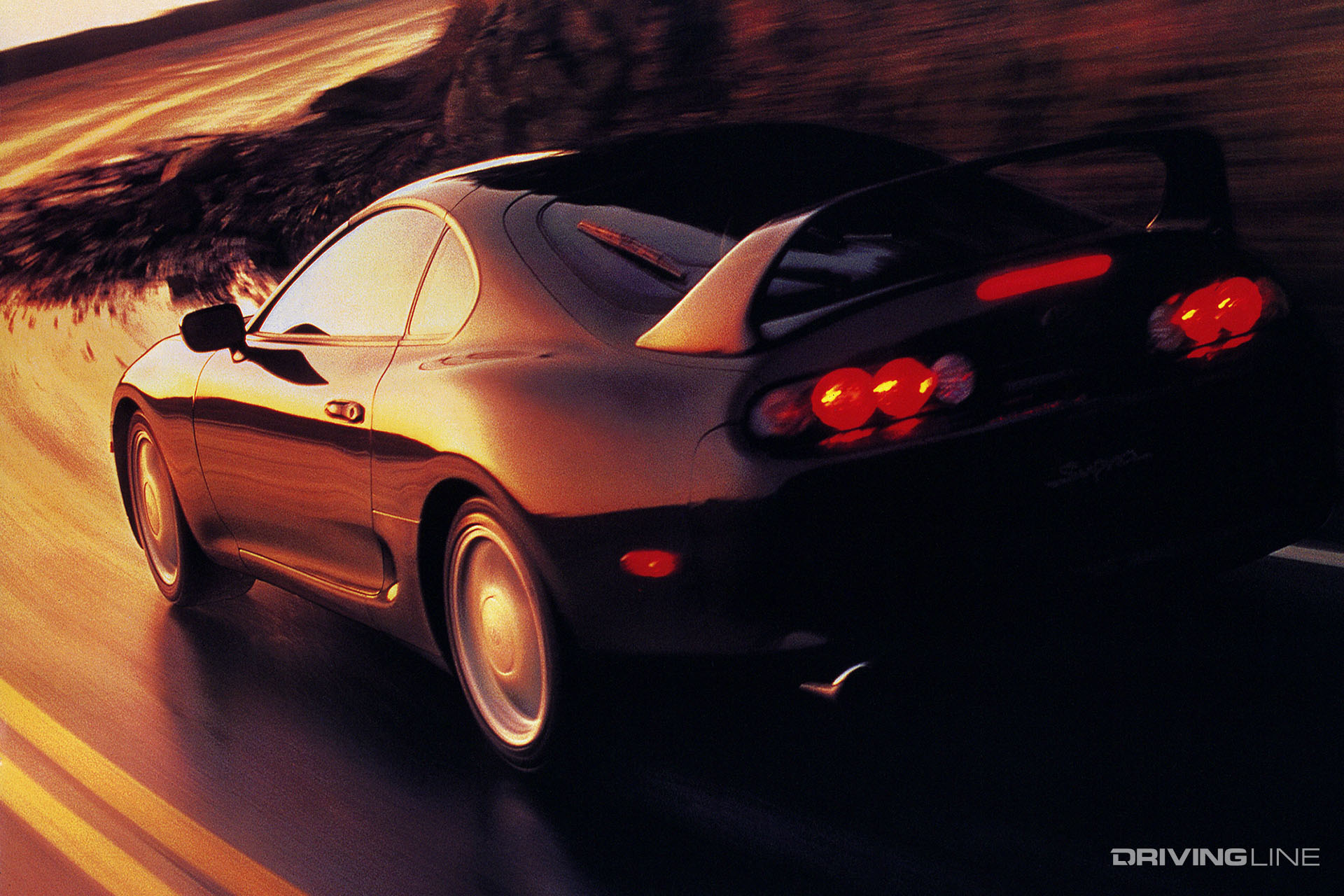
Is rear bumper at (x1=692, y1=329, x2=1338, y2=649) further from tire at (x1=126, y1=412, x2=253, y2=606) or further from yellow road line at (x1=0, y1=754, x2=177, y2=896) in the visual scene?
tire at (x1=126, y1=412, x2=253, y2=606)

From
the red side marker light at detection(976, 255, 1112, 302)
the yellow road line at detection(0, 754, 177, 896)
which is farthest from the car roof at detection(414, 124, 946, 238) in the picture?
the yellow road line at detection(0, 754, 177, 896)

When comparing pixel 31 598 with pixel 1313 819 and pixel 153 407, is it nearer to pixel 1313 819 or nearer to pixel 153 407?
pixel 153 407

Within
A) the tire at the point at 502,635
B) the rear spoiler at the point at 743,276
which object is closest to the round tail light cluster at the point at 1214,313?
the rear spoiler at the point at 743,276

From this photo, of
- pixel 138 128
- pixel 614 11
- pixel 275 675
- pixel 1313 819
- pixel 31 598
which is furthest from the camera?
pixel 138 128

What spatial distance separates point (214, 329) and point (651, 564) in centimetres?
A: 243

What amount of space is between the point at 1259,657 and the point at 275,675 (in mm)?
3083

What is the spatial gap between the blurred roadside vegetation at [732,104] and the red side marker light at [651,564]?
469cm

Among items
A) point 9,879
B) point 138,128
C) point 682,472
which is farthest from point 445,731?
point 138,128

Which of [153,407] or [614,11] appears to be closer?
[153,407]

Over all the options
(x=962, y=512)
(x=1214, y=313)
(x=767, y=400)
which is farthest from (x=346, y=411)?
(x=1214, y=313)

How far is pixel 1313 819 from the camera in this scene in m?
3.13

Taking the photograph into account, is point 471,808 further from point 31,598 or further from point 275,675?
point 31,598

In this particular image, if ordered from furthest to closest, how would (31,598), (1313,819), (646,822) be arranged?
(31,598), (646,822), (1313,819)

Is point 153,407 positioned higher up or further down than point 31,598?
higher up
